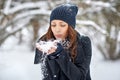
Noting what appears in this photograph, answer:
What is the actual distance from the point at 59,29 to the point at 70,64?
28 cm

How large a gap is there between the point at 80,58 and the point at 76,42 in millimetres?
118

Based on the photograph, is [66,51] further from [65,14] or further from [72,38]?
[65,14]

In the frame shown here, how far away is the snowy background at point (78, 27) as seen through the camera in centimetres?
929

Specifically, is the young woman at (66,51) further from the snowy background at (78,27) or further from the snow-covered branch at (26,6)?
the snow-covered branch at (26,6)

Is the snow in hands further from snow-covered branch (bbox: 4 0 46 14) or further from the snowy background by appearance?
snow-covered branch (bbox: 4 0 46 14)

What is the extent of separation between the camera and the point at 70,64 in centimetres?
245

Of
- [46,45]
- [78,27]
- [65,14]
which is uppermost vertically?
[65,14]

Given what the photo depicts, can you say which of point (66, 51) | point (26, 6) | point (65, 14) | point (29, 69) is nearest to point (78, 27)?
Answer: point (29, 69)

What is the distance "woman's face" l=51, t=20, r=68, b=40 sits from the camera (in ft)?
8.46

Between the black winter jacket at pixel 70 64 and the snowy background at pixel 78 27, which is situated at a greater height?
the black winter jacket at pixel 70 64

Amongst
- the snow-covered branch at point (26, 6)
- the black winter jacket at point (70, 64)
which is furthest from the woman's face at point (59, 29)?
the snow-covered branch at point (26, 6)

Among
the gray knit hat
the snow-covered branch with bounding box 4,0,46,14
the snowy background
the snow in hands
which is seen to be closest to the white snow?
the snowy background

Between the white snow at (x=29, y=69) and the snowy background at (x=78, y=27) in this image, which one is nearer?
the snowy background at (x=78, y=27)

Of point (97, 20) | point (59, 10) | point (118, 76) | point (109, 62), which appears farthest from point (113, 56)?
point (59, 10)
